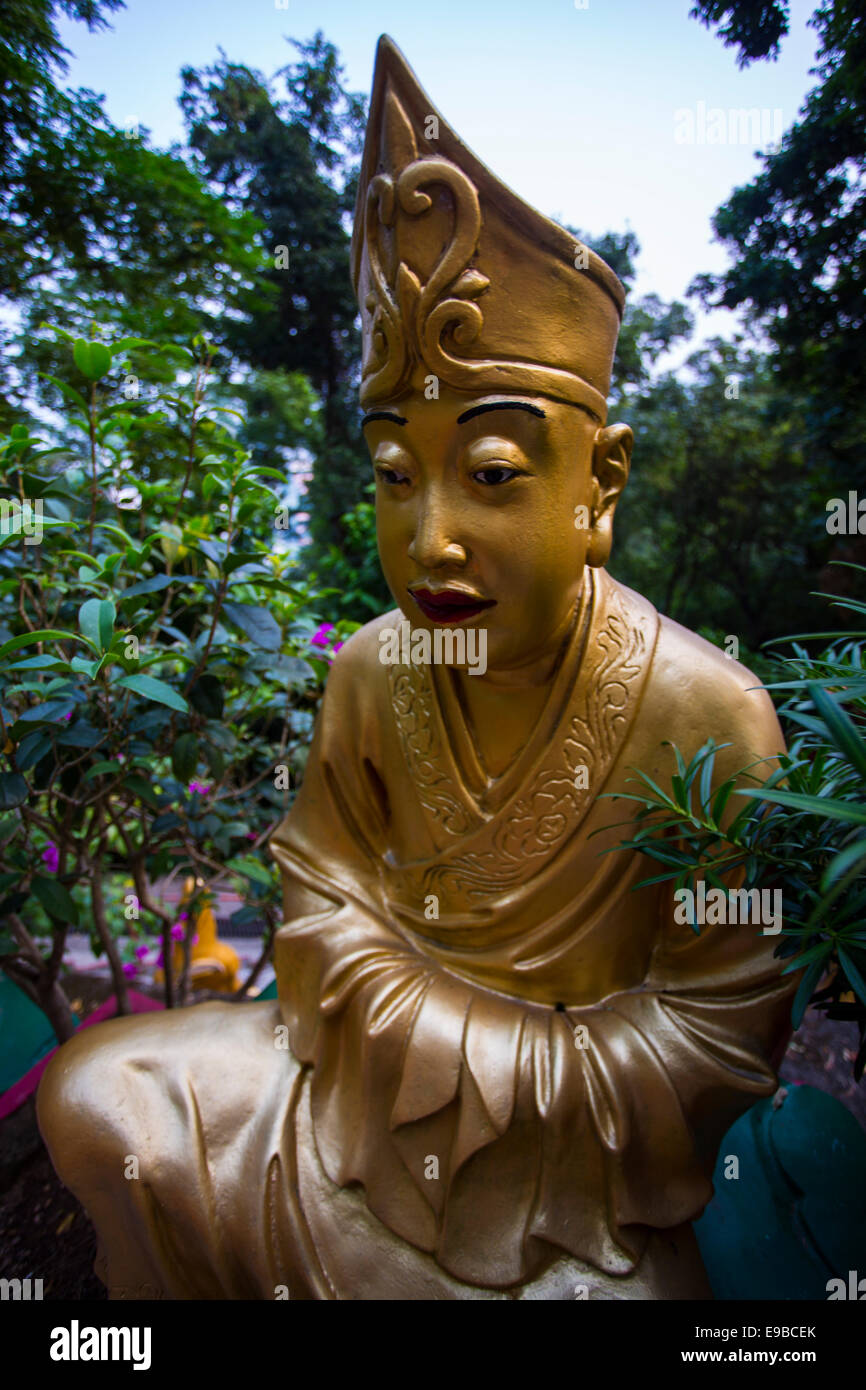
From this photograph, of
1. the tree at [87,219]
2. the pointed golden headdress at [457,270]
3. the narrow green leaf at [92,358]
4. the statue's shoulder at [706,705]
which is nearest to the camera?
the pointed golden headdress at [457,270]

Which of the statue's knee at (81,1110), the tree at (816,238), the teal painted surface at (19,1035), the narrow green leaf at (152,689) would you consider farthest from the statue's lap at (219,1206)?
the tree at (816,238)

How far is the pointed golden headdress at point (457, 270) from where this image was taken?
3.89 ft

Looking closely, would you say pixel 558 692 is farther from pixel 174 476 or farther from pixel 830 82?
pixel 174 476

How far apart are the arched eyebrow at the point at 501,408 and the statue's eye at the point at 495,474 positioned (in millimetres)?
87

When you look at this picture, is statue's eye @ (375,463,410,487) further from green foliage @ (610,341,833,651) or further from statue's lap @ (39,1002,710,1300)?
green foliage @ (610,341,833,651)

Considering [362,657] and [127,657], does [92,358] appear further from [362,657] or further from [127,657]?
[362,657]

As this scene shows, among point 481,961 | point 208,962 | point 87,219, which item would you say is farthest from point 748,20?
point 208,962

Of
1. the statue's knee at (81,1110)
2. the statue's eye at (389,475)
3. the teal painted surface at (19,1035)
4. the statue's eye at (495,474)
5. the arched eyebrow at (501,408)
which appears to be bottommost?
the teal painted surface at (19,1035)

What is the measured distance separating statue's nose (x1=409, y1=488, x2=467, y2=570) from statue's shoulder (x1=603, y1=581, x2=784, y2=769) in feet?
1.60

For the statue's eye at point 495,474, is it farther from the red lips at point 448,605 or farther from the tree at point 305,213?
the tree at point 305,213

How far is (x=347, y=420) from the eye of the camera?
23.3 ft

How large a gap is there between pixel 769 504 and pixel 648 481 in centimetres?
92

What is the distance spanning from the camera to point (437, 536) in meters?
1.25

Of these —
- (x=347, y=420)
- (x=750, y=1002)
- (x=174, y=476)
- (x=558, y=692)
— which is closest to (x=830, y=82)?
(x=558, y=692)
